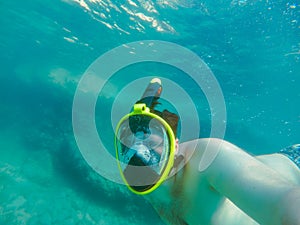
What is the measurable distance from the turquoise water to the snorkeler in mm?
8642

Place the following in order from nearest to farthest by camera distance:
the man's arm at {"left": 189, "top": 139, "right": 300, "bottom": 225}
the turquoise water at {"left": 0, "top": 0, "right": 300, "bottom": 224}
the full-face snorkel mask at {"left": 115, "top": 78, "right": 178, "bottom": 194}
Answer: the man's arm at {"left": 189, "top": 139, "right": 300, "bottom": 225}, the full-face snorkel mask at {"left": 115, "top": 78, "right": 178, "bottom": 194}, the turquoise water at {"left": 0, "top": 0, "right": 300, "bottom": 224}

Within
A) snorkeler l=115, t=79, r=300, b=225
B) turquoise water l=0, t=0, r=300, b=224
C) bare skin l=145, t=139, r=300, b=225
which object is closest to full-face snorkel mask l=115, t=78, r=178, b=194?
snorkeler l=115, t=79, r=300, b=225

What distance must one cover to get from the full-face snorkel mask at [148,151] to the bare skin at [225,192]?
1.15ft

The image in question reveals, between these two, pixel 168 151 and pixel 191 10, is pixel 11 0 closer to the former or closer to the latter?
pixel 191 10

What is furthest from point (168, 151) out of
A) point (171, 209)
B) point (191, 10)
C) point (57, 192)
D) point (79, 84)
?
point (79, 84)

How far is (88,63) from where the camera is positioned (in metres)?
27.1

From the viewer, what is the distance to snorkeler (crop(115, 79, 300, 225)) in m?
1.40

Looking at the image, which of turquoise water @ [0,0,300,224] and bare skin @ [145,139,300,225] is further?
turquoise water @ [0,0,300,224]

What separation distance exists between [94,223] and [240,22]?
12486 millimetres

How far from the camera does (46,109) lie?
20.8 m

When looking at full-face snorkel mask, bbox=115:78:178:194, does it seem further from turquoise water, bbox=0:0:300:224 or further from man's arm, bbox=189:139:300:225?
turquoise water, bbox=0:0:300:224

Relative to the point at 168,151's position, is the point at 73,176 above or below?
below

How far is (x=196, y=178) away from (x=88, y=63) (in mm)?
27258

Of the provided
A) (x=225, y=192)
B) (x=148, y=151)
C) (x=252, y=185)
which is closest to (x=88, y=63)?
(x=148, y=151)
